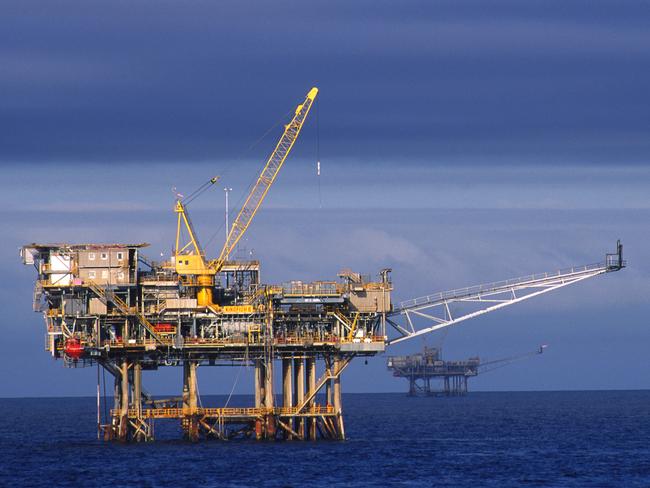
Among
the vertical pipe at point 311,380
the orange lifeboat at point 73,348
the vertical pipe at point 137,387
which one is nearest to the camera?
the orange lifeboat at point 73,348

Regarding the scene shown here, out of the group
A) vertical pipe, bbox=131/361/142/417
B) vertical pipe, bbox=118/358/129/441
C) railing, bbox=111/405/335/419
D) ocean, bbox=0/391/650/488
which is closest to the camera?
ocean, bbox=0/391/650/488

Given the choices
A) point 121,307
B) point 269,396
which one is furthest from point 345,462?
point 121,307

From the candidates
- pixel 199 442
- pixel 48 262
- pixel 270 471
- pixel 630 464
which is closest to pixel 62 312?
pixel 48 262

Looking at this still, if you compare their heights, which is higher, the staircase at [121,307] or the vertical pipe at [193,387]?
the staircase at [121,307]

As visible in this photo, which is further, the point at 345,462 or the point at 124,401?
the point at 124,401

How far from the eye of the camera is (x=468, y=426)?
185250mm

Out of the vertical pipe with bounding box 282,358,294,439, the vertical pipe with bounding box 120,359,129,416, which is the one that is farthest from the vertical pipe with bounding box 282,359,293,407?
the vertical pipe with bounding box 120,359,129,416

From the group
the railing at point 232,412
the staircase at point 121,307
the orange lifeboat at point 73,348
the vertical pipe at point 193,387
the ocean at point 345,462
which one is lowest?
the ocean at point 345,462

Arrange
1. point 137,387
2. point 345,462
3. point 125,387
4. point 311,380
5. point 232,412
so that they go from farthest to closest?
point 311,380 → point 137,387 → point 125,387 → point 232,412 → point 345,462

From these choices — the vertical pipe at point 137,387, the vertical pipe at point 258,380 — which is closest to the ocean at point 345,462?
the vertical pipe at point 137,387

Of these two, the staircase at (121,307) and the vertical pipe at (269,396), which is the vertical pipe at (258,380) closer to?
the vertical pipe at (269,396)

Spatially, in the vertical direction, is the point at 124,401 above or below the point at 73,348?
below

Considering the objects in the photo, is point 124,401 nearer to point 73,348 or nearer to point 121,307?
point 73,348

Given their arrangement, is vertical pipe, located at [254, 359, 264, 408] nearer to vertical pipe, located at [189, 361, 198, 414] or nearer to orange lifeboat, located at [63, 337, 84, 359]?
vertical pipe, located at [189, 361, 198, 414]
